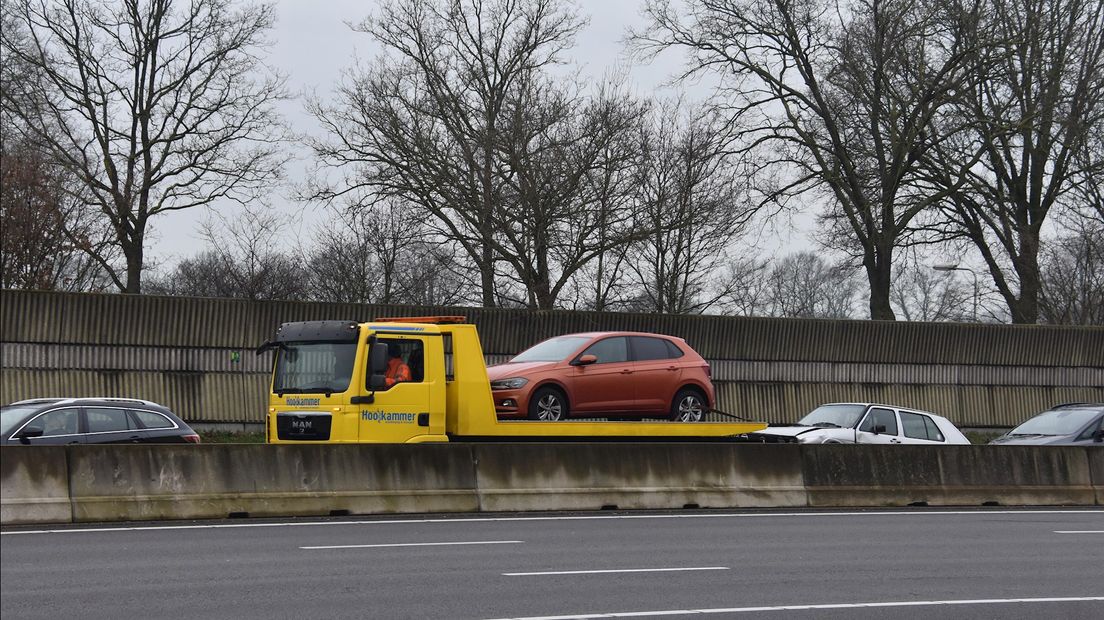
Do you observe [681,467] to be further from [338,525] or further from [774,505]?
[338,525]

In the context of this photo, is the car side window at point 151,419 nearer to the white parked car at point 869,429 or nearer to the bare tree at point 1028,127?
the white parked car at point 869,429

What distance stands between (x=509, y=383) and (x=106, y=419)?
5.65 metres

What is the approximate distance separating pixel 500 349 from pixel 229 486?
54.5ft

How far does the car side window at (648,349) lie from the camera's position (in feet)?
61.8

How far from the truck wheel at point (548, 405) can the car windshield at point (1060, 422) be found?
33.9ft

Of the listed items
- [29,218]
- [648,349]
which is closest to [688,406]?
[648,349]

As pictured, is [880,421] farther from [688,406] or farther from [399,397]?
[399,397]

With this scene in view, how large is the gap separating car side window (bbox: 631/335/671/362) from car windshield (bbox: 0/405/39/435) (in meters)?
8.26

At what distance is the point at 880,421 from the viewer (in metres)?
23.3

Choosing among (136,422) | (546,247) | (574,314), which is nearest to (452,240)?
(546,247)

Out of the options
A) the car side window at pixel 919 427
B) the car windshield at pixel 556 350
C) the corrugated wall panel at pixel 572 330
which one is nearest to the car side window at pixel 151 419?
the car windshield at pixel 556 350

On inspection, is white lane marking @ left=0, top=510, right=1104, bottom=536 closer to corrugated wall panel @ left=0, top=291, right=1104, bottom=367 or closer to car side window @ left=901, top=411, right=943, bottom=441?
car side window @ left=901, top=411, right=943, bottom=441

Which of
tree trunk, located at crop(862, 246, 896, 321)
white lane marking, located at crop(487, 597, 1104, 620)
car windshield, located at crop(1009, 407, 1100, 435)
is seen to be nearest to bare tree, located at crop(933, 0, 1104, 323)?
tree trunk, located at crop(862, 246, 896, 321)

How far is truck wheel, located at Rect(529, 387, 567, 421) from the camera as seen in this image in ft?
60.0
